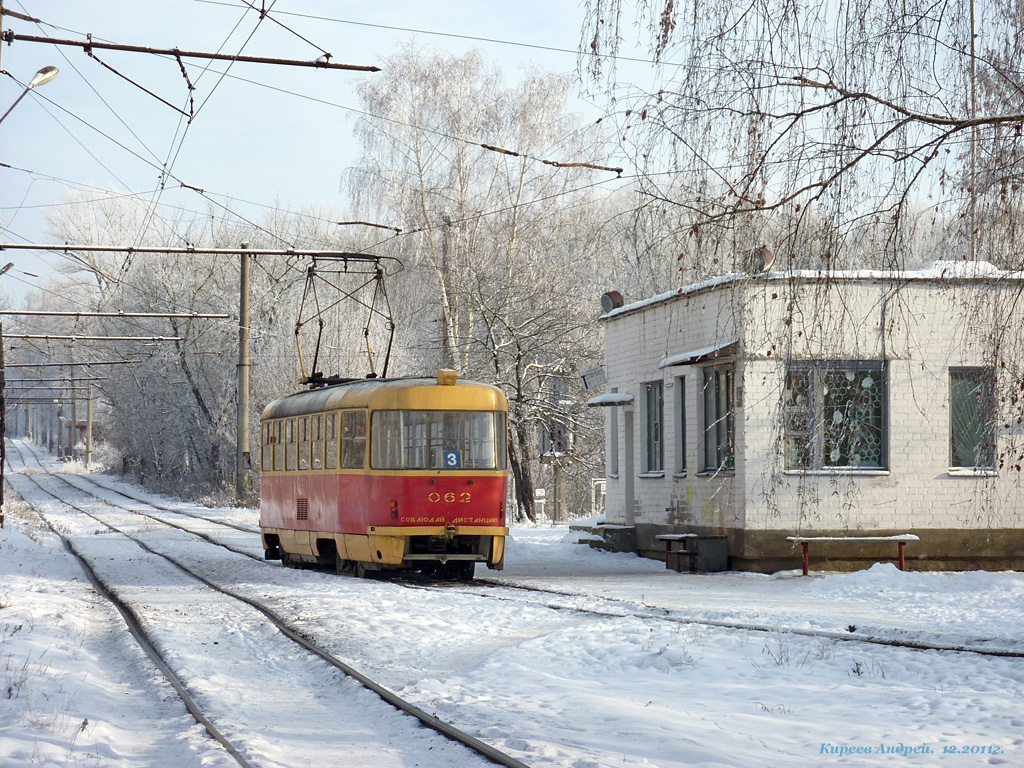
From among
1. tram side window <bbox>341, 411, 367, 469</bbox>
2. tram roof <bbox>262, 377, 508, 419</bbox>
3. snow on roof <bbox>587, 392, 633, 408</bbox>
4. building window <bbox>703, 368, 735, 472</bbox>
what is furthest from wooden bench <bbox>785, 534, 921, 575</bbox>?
tram side window <bbox>341, 411, 367, 469</bbox>

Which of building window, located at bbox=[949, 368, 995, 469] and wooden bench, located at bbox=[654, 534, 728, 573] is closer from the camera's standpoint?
building window, located at bbox=[949, 368, 995, 469]

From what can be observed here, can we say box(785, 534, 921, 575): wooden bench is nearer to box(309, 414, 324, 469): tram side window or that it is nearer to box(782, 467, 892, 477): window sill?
box(782, 467, 892, 477): window sill

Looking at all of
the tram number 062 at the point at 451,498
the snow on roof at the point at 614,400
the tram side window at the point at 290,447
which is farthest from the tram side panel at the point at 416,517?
the snow on roof at the point at 614,400

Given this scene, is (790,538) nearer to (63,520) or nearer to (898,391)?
(898,391)

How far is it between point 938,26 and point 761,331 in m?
12.1

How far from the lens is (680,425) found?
20.8 meters

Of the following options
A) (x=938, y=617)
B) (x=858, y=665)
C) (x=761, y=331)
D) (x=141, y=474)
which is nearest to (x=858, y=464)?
(x=761, y=331)

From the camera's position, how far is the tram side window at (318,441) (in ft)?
61.6

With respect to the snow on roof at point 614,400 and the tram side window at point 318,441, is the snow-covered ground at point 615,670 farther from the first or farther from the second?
the snow on roof at point 614,400

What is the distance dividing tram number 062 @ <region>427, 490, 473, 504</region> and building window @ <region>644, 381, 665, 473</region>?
19.1 ft

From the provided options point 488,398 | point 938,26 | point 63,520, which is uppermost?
point 938,26

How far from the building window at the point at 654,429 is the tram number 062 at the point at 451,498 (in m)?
5.83

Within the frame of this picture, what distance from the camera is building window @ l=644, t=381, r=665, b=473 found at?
71.9ft

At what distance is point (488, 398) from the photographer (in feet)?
57.2
